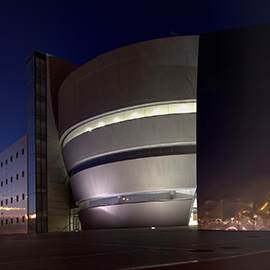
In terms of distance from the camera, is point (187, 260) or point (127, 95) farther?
point (127, 95)

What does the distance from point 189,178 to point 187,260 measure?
23631 mm

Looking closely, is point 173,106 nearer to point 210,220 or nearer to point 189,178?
point 189,178

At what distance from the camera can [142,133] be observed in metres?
28.8

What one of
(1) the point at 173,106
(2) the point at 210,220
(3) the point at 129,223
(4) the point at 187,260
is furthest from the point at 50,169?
(4) the point at 187,260

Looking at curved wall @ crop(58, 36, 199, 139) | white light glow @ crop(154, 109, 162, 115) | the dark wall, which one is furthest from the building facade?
the dark wall

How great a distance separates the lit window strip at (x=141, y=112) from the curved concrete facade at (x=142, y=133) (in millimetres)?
95

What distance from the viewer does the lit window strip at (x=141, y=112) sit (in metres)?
28.0

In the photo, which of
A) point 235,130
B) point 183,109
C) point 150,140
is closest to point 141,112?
point 150,140

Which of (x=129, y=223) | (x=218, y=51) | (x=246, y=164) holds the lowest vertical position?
(x=129, y=223)

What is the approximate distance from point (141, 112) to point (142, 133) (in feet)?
6.23

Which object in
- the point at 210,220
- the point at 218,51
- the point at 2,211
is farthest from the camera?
the point at 2,211

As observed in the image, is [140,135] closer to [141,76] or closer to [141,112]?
[141,112]

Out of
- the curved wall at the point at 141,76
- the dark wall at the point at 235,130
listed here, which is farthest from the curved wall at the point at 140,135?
the dark wall at the point at 235,130

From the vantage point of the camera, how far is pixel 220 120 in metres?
13.5
